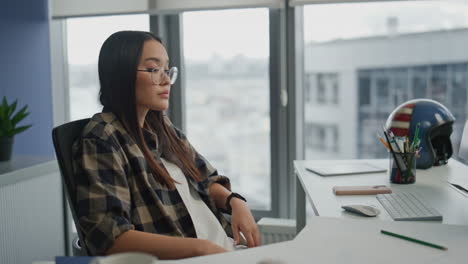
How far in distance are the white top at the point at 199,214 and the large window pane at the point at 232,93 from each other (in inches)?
46.6

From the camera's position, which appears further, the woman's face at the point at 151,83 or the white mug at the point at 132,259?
the woman's face at the point at 151,83

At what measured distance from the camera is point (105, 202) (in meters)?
1.15

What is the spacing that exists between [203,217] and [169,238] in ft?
0.88

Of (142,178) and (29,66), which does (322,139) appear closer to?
(142,178)

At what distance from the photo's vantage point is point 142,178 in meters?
1.27

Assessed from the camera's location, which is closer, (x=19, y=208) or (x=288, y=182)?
(x=19, y=208)

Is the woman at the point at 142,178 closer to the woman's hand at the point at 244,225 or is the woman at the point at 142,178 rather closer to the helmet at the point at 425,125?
the woman's hand at the point at 244,225

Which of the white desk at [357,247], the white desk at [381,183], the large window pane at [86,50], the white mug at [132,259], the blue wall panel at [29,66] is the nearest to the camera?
the white mug at [132,259]

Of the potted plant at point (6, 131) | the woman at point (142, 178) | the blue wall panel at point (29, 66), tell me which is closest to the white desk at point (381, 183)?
the woman at point (142, 178)

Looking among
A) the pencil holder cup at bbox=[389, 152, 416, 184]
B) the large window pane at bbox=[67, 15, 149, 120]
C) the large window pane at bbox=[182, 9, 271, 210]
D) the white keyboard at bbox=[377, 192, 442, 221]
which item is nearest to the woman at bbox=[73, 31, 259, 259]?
the white keyboard at bbox=[377, 192, 442, 221]

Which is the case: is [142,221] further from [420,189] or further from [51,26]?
[51,26]

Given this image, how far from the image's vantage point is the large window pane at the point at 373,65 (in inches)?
93.0

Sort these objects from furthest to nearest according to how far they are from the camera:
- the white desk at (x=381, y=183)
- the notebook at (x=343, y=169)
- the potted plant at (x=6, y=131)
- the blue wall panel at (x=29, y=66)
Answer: the blue wall panel at (x=29, y=66) → the potted plant at (x=6, y=131) → the notebook at (x=343, y=169) → the white desk at (x=381, y=183)

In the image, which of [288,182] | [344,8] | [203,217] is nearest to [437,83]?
[344,8]
